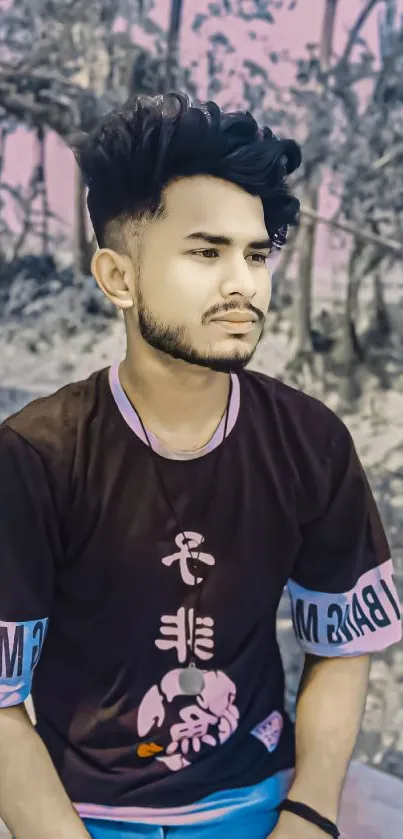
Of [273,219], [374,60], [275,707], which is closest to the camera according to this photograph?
[273,219]

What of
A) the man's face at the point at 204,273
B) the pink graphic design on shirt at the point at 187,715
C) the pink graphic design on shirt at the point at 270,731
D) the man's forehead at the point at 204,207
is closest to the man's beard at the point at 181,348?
the man's face at the point at 204,273

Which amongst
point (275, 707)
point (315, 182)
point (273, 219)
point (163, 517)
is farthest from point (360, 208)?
point (275, 707)

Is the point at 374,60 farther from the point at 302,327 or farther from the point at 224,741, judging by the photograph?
the point at 224,741

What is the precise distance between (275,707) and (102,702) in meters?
0.25

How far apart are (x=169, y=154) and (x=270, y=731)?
737 mm

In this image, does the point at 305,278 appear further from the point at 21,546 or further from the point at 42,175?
the point at 21,546

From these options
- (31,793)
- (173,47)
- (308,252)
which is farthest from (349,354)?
(31,793)

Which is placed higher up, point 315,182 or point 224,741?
point 315,182

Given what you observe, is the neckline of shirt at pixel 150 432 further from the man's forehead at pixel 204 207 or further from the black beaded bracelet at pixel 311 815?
the black beaded bracelet at pixel 311 815

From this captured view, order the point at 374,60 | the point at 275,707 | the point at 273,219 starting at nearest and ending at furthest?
1. the point at 273,219
2. the point at 275,707
3. the point at 374,60

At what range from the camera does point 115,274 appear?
0.88 metres

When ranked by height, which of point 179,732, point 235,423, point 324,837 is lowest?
point 324,837

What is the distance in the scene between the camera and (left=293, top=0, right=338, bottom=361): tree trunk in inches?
48.6

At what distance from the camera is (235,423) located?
95 centimetres
